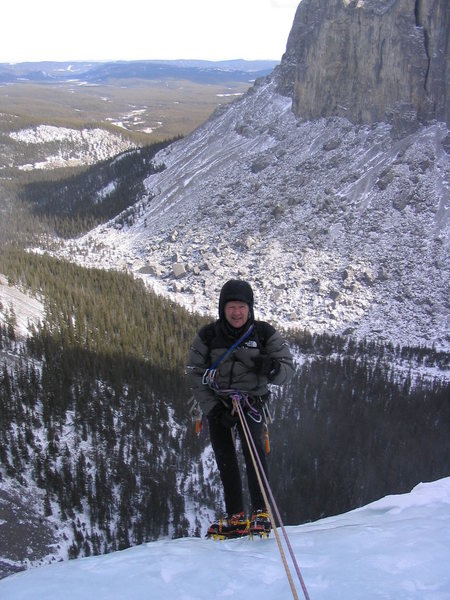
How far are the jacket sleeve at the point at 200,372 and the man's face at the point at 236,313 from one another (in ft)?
1.87

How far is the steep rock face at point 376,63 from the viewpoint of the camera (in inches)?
1816

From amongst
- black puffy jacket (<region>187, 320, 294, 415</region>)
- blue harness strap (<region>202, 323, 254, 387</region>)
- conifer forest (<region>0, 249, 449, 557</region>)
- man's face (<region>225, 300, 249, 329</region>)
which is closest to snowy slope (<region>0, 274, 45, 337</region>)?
conifer forest (<region>0, 249, 449, 557</region>)

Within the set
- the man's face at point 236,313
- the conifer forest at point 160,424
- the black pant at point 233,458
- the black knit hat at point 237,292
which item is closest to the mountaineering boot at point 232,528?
the black pant at point 233,458

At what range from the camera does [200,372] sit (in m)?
6.85

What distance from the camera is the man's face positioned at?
642 cm

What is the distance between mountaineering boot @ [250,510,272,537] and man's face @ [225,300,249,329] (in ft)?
8.51

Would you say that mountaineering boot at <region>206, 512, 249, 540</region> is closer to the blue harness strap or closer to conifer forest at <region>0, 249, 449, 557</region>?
the blue harness strap

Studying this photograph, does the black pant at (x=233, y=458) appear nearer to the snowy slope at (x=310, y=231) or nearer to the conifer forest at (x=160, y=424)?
the conifer forest at (x=160, y=424)

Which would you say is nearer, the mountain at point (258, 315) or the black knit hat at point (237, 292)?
the black knit hat at point (237, 292)

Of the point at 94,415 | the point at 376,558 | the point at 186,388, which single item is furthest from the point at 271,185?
the point at 376,558

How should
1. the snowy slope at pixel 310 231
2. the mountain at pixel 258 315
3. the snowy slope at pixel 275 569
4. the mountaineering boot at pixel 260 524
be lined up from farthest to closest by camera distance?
the snowy slope at pixel 310 231 < the mountain at pixel 258 315 < the mountaineering boot at pixel 260 524 < the snowy slope at pixel 275 569

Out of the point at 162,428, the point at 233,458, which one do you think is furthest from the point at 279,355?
the point at 162,428

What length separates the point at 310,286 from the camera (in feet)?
137

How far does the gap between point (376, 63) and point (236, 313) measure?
170 feet
